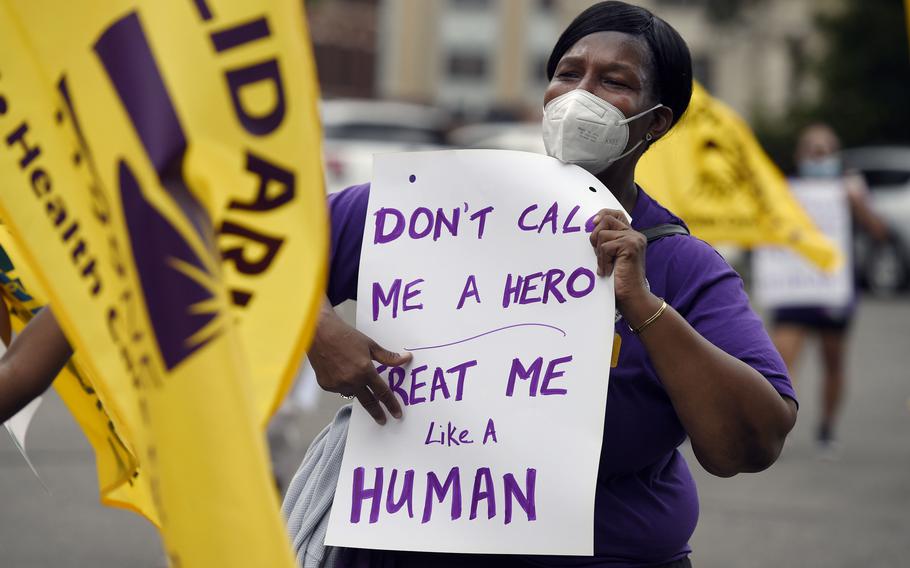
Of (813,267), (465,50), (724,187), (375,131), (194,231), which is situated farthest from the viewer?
(465,50)

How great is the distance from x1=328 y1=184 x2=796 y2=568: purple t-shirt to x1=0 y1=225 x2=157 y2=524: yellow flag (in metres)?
0.43

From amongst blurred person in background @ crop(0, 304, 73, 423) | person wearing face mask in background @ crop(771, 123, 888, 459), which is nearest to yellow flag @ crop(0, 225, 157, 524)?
blurred person in background @ crop(0, 304, 73, 423)

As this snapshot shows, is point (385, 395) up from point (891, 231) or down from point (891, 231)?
up

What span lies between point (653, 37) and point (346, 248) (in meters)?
0.65

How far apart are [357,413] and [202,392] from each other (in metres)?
0.85

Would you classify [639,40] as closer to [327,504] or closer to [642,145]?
[642,145]

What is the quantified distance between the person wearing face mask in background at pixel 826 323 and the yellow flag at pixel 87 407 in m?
6.56

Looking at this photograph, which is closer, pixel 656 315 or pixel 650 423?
pixel 656 315

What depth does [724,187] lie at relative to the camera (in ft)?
22.9

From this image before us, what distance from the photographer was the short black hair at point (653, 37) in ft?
8.29

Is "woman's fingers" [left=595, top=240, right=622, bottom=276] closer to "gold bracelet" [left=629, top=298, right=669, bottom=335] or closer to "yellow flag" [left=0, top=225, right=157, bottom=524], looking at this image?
"gold bracelet" [left=629, top=298, right=669, bottom=335]

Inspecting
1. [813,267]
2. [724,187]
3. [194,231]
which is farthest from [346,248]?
[813,267]

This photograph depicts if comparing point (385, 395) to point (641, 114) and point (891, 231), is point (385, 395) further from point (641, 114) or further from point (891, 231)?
point (891, 231)

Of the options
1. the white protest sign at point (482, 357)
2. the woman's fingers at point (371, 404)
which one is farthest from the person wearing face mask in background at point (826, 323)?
the woman's fingers at point (371, 404)
